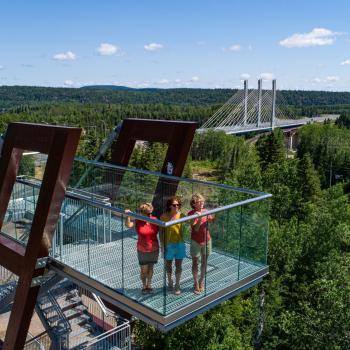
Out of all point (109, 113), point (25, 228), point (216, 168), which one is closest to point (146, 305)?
point (25, 228)

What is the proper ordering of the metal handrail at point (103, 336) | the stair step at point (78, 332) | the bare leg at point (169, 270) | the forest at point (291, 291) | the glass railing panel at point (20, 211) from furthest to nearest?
1. the forest at point (291, 291)
2. the stair step at point (78, 332)
3. the metal handrail at point (103, 336)
4. the glass railing panel at point (20, 211)
5. the bare leg at point (169, 270)

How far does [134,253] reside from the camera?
23.3ft

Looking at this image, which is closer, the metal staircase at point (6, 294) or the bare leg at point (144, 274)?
the bare leg at point (144, 274)

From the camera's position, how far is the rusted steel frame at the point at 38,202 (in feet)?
23.7

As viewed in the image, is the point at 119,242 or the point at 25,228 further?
the point at 25,228

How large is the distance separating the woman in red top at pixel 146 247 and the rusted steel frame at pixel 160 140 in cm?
350

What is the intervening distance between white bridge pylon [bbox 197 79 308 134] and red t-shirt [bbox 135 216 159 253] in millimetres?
77058

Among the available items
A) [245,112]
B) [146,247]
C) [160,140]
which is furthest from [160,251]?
[245,112]

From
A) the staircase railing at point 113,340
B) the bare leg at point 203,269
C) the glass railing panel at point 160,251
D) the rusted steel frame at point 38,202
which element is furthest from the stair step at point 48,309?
the bare leg at point 203,269

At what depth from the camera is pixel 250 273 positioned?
Result: 7508 millimetres

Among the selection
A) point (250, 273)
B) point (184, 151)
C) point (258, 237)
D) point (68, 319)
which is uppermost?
point (184, 151)

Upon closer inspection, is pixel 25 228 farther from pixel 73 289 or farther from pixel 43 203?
pixel 73 289

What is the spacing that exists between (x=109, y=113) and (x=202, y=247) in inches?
4764

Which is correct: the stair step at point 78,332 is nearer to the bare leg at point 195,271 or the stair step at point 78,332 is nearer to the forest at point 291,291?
the forest at point 291,291
